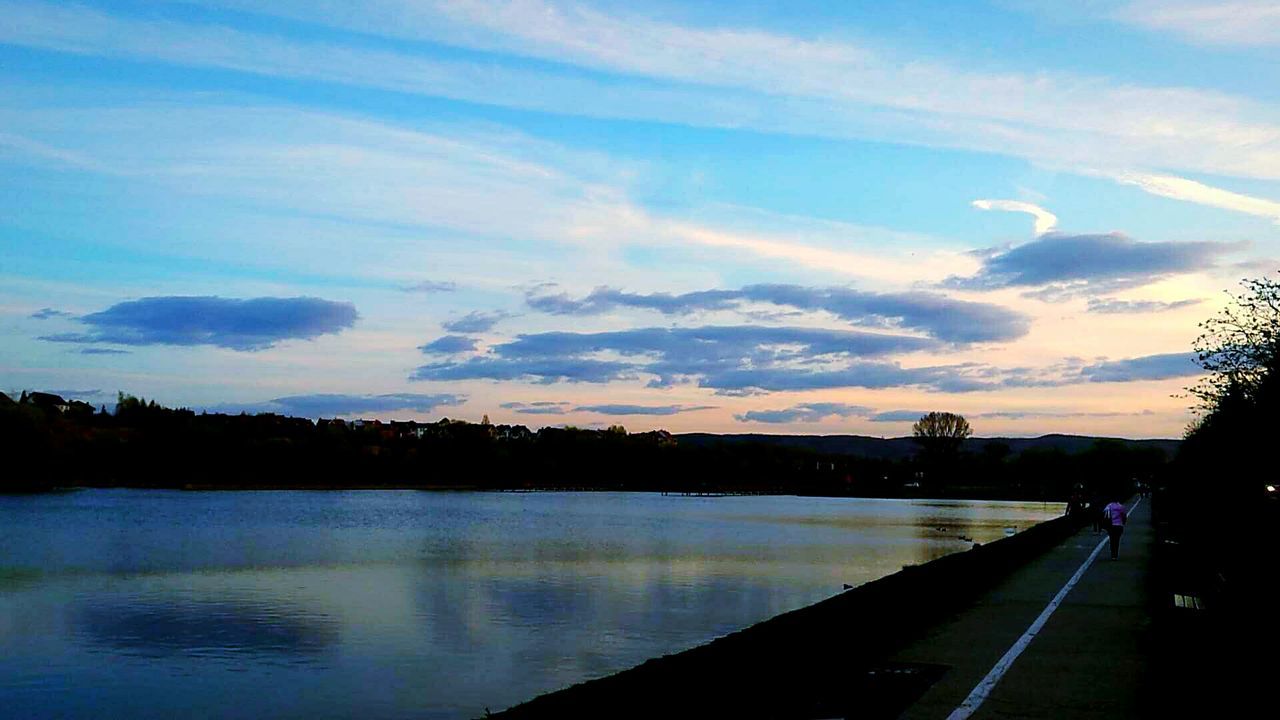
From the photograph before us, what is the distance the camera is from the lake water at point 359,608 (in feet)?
74.7

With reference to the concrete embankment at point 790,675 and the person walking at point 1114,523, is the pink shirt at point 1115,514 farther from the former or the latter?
the concrete embankment at point 790,675

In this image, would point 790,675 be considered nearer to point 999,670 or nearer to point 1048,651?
point 999,670

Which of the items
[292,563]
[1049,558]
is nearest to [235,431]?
[292,563]

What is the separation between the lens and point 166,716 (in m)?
20.5

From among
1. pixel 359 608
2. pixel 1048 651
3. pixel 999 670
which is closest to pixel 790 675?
pixel 999 670

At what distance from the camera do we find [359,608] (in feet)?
115

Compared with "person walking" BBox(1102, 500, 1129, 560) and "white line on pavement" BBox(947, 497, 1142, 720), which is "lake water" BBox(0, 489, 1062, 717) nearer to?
"white line on pavement" BBox(947, 497, 1142, 720)

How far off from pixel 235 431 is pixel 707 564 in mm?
134058

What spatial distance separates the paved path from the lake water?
7.33 meters

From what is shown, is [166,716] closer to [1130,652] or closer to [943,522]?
[1130,652]

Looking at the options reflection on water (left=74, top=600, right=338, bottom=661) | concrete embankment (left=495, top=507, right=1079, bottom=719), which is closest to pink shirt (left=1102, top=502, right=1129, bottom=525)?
concrete embankment (left=495, top=507, right=1079, bottom=719)

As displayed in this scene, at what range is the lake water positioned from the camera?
22.8m

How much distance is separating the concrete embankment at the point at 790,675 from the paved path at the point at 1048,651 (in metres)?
0.42

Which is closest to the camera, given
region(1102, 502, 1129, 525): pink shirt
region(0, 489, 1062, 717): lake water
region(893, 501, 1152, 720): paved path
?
region(893, 501, 1152, 720): paved path
